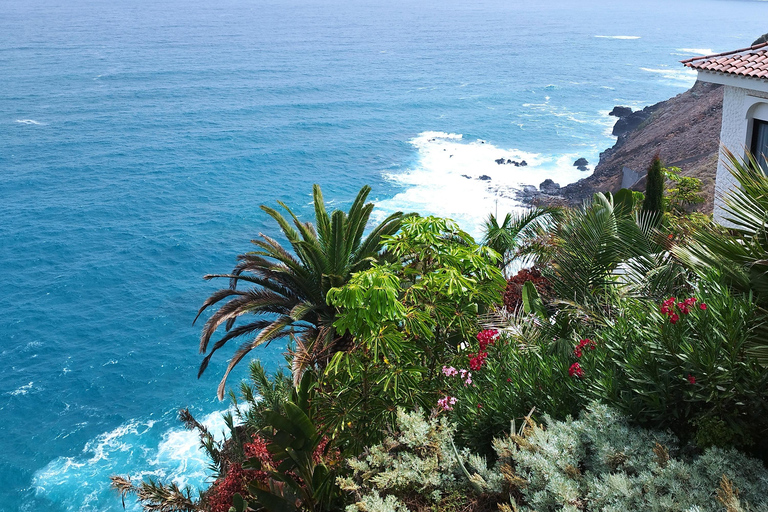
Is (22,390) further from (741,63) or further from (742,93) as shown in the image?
(741,63)

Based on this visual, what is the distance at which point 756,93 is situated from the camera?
12.9 m

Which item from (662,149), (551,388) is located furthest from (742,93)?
(662,149)

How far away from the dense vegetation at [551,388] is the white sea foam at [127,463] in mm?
11578

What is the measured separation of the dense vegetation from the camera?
4973 mm

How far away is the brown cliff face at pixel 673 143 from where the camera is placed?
37.0m

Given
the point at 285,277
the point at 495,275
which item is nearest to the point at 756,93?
the point at 495,275

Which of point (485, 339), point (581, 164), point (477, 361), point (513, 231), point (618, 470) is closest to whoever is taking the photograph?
point (618, 470)

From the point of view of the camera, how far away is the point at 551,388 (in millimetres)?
6348

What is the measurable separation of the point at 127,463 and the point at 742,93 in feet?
69.9

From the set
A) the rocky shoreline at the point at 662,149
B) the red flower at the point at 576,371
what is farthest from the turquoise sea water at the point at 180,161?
the red flower at the point at 576,371

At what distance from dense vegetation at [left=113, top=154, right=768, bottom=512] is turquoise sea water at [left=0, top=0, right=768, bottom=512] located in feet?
50.1

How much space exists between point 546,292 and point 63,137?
5469 cm

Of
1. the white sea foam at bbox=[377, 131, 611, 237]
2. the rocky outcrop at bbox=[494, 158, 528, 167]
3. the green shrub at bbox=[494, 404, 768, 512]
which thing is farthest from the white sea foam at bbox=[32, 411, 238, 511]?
the rocky outcrop at bbox=[494, 158, 528, 167]

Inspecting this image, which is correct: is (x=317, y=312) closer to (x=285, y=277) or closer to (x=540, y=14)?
(x=285, y=277)
